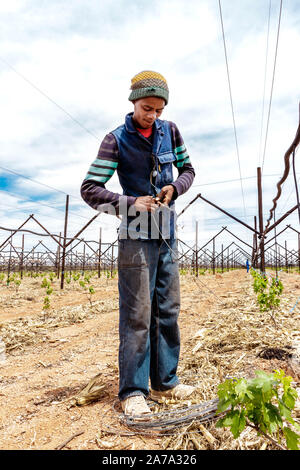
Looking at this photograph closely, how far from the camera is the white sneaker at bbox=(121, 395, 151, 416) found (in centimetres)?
162

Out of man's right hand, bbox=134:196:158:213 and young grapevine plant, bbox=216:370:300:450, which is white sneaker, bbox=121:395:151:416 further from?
man's right hand, bbox=134:196:158:213

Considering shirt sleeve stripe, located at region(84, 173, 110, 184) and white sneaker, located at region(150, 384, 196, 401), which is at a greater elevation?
shirt sleeve stripe, located at region(84, 173, 110, 184)

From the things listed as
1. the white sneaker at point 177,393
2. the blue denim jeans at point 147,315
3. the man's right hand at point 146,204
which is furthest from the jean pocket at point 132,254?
the white sneaker at point 177,393

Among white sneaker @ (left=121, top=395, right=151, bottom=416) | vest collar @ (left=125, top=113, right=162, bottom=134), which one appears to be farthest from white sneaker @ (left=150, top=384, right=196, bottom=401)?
vest collar @ (left=125, top=113, right=162, bottom=134)

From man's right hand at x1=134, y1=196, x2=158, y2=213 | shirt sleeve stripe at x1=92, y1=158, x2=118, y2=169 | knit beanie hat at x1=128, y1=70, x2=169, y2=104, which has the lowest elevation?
man's right hand at x1=134, y1=196, x2=158, y2=213

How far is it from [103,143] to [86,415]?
59.7 inches

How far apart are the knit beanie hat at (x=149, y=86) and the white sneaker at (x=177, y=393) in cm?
165

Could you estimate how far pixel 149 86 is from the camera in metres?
1.72

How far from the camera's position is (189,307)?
6.30m

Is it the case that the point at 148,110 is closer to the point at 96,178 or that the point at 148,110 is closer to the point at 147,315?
the point at 96,178

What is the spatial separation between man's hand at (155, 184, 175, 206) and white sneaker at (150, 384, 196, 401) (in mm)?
1073

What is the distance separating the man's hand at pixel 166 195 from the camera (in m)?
1.79
